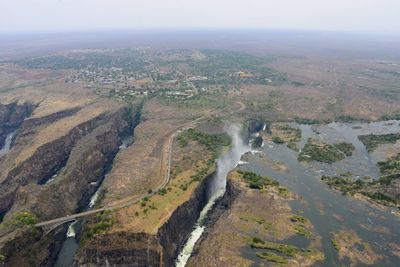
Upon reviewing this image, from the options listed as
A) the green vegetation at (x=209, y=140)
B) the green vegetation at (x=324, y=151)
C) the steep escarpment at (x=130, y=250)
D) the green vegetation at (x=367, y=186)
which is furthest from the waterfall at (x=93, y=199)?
the green vegetation at (x=324, y=151)

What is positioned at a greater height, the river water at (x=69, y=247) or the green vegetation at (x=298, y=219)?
the green vegetation at (x=298, y=219)

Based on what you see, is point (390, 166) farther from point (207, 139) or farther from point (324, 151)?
point (207, 139)

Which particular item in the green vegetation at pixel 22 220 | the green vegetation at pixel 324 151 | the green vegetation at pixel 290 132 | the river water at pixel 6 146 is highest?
the green vegetation at pixel 22 220

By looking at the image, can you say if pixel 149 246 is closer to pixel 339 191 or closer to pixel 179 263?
pixel 179 263

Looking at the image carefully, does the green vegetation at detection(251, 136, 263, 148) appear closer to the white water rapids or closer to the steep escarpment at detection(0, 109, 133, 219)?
the white water rapids

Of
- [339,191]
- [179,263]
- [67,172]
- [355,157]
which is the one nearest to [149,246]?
[179,263]

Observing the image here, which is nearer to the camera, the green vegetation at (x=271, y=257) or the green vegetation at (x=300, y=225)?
the green vegetation at (x=271, y=257)

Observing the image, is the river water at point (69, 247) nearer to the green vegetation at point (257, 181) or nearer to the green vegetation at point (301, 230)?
the green vegetation at point (257, 181)
